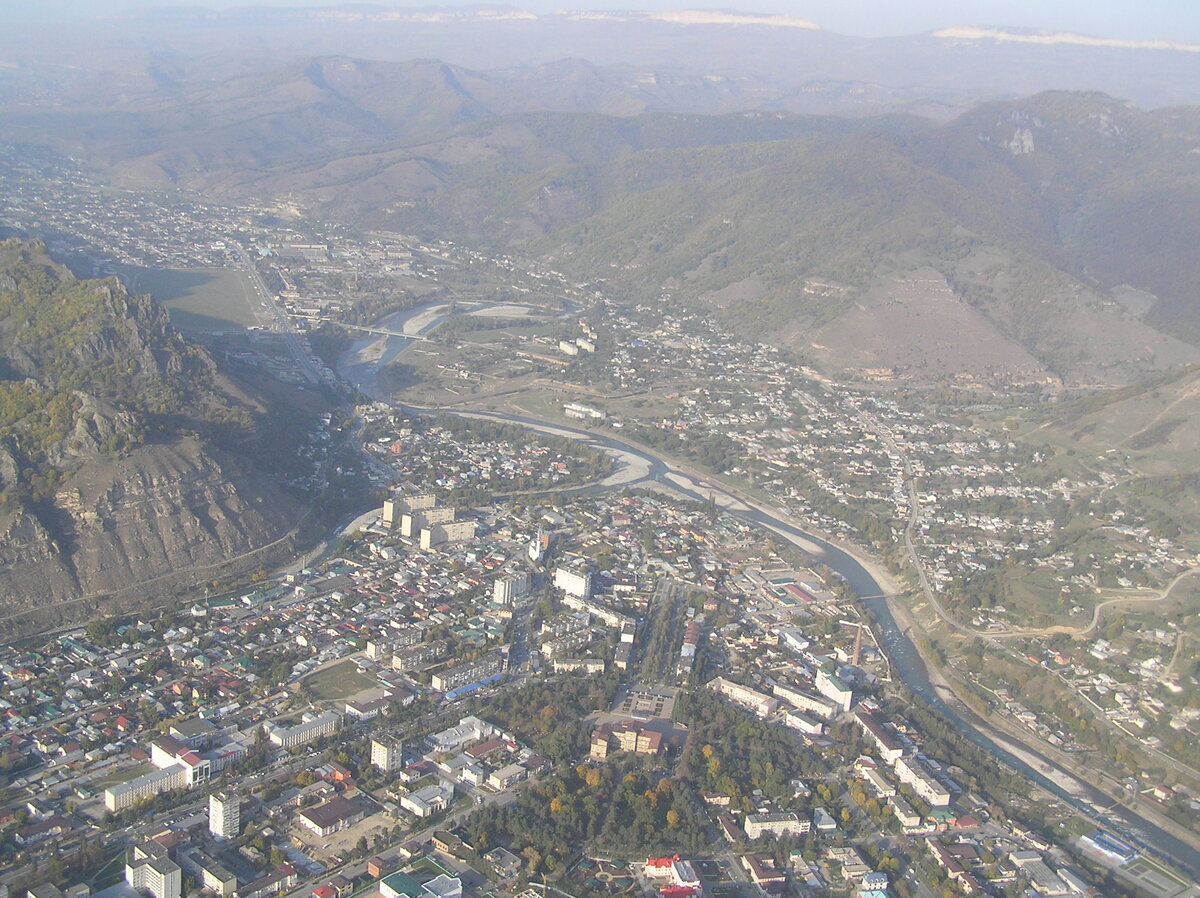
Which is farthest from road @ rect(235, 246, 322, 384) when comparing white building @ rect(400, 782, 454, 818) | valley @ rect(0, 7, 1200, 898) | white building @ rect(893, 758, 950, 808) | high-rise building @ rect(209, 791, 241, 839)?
white building @ rect(893, 758, 950, 808)

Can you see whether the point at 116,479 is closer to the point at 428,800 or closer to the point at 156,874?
the point at 428,800

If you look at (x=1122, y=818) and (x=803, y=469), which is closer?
(x=1122, y=818)

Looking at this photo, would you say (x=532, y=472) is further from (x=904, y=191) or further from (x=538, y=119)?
(x=538, y=119)

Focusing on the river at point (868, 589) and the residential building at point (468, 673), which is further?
the residential building at point (468, 673)

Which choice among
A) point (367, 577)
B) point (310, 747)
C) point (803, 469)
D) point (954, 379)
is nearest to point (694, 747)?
point (310, 747)

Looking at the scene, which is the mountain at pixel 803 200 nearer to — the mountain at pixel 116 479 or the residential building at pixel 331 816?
the mountain at pixel 116 479

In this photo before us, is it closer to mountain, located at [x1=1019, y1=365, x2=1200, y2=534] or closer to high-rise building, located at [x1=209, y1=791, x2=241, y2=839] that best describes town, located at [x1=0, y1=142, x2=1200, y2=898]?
high-rise building, located at [x1=209, y1=791, x2=241, y2=839]

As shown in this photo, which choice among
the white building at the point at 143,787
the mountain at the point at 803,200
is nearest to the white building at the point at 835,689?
the white building at the point at 143,787
